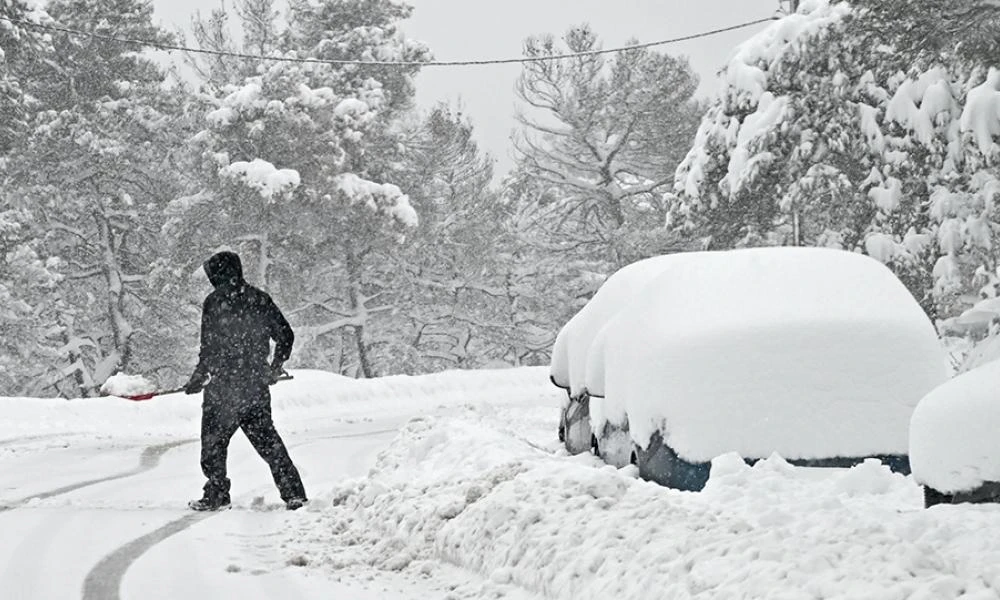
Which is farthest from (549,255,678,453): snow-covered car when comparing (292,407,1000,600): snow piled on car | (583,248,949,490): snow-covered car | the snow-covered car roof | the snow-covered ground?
(292,407,1000,600): snow piled on car

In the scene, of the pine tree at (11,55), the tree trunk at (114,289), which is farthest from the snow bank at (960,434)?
the tree trunk at (114,289)

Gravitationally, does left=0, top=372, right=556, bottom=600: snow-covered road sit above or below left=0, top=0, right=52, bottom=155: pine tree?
below

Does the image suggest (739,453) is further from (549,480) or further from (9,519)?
(9,519)

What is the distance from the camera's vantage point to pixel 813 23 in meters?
20.2

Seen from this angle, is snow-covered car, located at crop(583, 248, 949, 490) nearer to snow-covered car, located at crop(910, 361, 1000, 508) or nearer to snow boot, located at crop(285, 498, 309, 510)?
snow-covered car, located at crop(910, 361, 1000, 508)

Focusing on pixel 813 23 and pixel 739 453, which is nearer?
pixel 739 453

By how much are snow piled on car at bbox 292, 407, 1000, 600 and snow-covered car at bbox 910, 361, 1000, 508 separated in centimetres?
13

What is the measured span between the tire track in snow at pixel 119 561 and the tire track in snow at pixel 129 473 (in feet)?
4.34

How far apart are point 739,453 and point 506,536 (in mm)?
2115

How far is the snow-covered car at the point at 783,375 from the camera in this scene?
6.73 meters

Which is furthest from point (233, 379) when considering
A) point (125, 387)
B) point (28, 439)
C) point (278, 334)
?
point (125, 387)

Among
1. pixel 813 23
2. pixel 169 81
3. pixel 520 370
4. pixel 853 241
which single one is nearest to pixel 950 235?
pixel 853 241

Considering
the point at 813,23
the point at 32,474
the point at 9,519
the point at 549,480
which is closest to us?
the point at 549,480

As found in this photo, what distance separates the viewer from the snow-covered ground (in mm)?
3811
